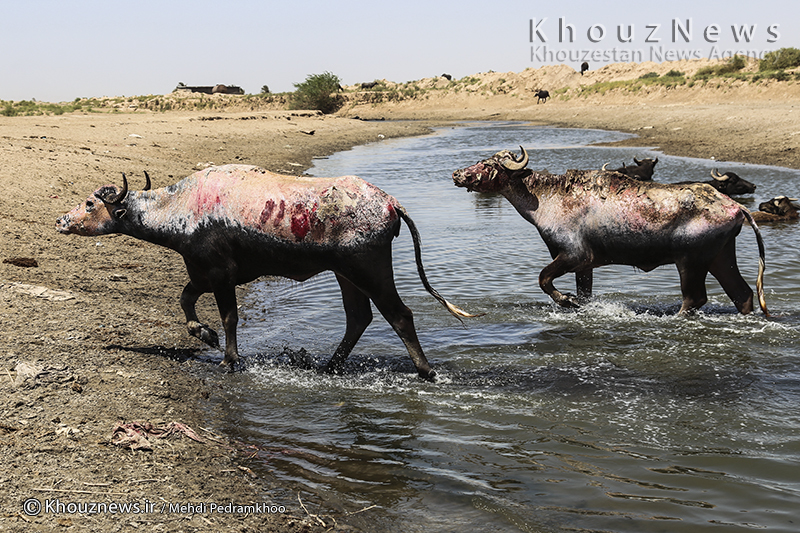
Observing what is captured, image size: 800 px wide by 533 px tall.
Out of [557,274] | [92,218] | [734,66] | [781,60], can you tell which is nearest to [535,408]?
[557,274]

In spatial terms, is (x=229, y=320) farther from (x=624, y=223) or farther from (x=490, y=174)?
(x=624, y=223)

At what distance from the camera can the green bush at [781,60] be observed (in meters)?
48.0

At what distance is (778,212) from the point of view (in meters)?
12.7

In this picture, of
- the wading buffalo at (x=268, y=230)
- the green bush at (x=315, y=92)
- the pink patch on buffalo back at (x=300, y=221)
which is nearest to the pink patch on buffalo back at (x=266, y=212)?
the wading buffalo at (x=268, y=230)

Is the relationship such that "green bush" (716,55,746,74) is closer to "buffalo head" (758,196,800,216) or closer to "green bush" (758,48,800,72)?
"green bush" (758,48,800,72)

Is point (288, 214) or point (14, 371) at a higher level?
point (288, 214)

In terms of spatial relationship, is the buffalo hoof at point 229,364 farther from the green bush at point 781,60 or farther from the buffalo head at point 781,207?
the green bush at point 781,60

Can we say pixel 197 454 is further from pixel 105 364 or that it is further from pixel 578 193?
pixel 578 193

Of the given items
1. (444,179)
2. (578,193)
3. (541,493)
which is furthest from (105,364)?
(444,179)

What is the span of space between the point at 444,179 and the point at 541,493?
18131 millimetres

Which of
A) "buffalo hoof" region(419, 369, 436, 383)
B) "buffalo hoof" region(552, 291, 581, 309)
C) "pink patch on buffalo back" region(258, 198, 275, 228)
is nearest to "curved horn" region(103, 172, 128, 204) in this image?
"pink patch on buffalo back" region(258, 198, 275, 228)

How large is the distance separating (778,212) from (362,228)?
32.3 ft

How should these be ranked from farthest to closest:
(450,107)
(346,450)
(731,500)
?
(450,107)
(346,450)
(731,500)

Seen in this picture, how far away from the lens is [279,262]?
6234mm
